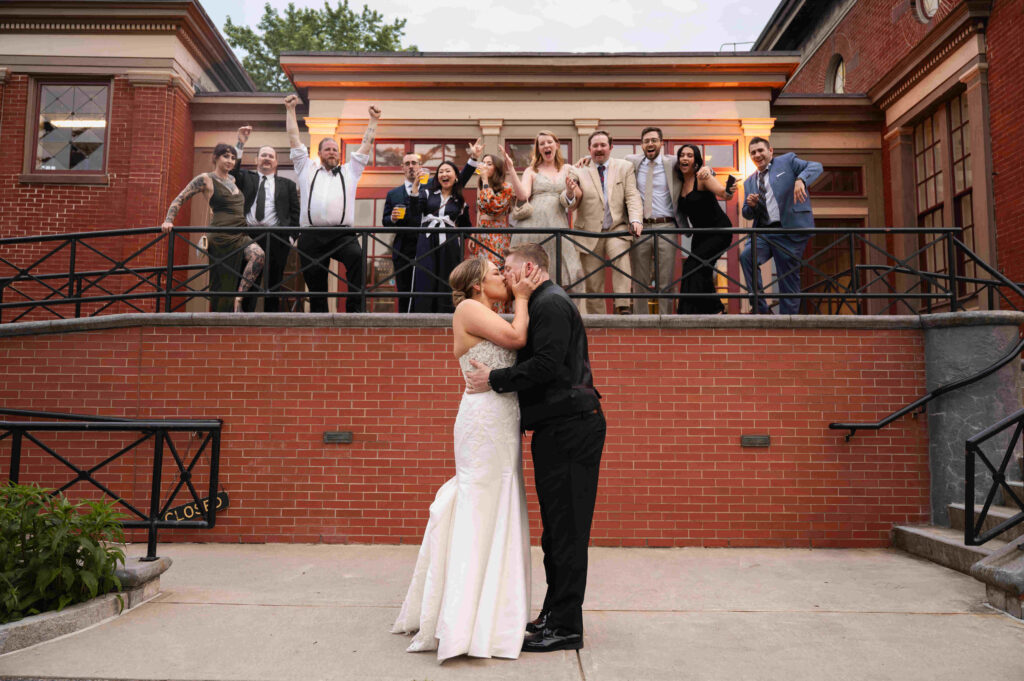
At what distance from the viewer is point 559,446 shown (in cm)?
415

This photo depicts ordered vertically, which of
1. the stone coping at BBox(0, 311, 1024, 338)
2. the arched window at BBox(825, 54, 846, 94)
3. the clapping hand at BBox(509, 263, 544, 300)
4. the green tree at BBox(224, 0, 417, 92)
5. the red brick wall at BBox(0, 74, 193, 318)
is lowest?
the clapping hand at BBox(509, 263, 544, 300)

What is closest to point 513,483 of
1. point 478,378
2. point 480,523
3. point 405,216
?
point 480,523

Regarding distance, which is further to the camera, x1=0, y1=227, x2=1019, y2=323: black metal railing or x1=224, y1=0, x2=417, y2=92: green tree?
x1=224, y1=0, x2=417, y2=92: green tree

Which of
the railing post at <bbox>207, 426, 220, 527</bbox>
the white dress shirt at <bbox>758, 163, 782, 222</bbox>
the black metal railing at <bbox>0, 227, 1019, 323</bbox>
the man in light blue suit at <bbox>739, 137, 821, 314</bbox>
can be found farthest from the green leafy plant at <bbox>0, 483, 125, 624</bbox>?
the white dress shirt at <bbox>758, 163, 782, 222</bbox>

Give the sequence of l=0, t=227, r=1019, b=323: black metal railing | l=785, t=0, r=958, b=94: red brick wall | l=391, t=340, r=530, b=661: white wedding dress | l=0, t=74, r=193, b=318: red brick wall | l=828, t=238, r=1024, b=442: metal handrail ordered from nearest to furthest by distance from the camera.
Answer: l=391, t=340, r=530, b=661: white wedding dress
l=828, t=238, r=1024, b=442: metal handrail
l=0, t=227, r=1019, b=323: black metal railing
l=0, t=74, r=193, b=318: red brick wall
l=785, t=0, r=958, b=94: red brick wall

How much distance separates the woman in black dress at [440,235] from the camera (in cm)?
799

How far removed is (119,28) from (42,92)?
169 cm

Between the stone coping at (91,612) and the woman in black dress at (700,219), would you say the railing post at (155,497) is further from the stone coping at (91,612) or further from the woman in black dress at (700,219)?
the woman in black dress at (700,219)

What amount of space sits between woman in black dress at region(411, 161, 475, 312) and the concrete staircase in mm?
4794

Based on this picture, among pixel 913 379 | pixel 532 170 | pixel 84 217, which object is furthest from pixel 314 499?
pixel 84 217

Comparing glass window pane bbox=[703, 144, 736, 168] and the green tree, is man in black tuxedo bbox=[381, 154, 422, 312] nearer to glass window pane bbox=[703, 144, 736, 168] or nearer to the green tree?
glass window pane bbox=[703, 144, 736, 168]

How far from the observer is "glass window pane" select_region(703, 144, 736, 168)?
1284 cm

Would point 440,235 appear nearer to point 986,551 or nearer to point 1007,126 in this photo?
point 986,551

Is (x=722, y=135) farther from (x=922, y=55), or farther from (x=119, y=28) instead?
(x=119, y=28)
